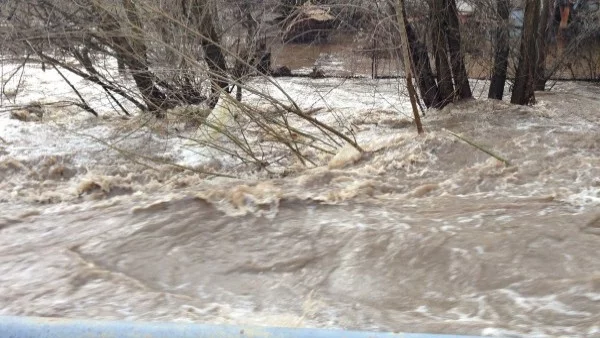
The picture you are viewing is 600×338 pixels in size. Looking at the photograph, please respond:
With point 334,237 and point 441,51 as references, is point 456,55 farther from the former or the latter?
point 334,237

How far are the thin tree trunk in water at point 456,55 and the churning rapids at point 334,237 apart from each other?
154cm

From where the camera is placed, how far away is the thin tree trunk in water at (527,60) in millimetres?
10156

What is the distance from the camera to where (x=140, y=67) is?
9914 mm

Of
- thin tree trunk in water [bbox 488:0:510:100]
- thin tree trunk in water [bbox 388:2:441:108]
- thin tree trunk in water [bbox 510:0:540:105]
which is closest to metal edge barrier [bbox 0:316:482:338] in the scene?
thin tree trunk in water [bbox 388:2:441:108]

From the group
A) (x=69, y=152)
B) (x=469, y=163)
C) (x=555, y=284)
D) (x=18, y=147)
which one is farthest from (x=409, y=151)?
(x=18, y=147)

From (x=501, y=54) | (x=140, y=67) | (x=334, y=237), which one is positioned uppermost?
(x=501, y=54)

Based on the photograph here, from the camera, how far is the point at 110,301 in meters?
4.49

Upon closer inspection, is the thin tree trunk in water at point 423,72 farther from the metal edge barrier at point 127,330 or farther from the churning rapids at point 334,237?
the metal edge barrier at point 127,330

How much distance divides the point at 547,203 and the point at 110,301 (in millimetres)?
4061

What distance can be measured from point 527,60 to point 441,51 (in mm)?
1612

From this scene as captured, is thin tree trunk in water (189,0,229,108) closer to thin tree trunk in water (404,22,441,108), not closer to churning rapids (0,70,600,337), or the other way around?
churning rapids (0,70,600,337)

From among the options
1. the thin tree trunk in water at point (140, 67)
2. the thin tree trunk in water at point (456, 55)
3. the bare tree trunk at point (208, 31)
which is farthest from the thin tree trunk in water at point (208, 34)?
the thin tree trunk in water at point (456, 55)

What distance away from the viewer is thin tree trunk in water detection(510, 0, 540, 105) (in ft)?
33.3

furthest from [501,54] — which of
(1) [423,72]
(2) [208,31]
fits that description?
(2) [208,31]
